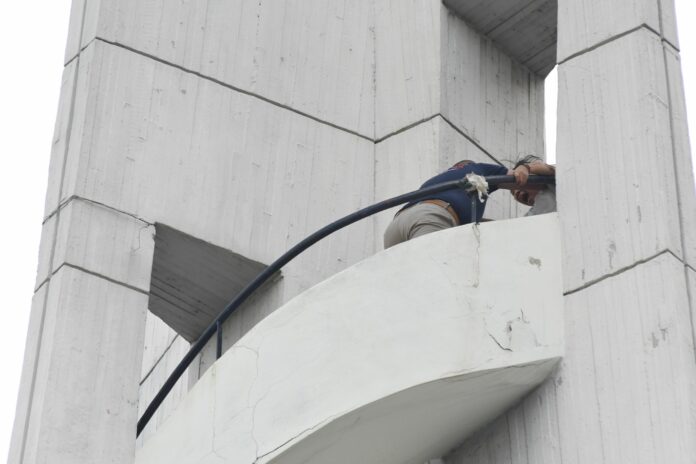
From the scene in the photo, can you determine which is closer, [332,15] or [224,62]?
[224,62]

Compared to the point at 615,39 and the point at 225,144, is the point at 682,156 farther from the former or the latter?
the point at 225,144

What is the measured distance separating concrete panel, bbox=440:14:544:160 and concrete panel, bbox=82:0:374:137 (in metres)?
0.69

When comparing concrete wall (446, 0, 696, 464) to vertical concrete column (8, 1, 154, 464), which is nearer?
concrete wall (446, 0, 696, 464)

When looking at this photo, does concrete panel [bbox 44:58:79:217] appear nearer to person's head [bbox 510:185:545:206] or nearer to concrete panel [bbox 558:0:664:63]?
person's head [bbox 510:185:545:206]

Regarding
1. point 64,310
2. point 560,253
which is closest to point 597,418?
point 560,253

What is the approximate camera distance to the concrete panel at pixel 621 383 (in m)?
8.64

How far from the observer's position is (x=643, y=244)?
921 centimetres

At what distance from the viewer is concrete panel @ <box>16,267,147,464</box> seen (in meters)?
10.0

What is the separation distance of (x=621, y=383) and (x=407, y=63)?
4.21 meters

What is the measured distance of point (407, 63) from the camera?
12445mm

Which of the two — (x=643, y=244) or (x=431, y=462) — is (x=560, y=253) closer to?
(x=643, y=244)

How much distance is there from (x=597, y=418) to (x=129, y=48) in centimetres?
450

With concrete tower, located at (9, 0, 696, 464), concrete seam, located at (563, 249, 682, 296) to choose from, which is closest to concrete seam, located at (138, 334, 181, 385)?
concrete tower, located at (9, 0, 696, 464)

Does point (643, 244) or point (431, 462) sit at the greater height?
point (643, 244)
